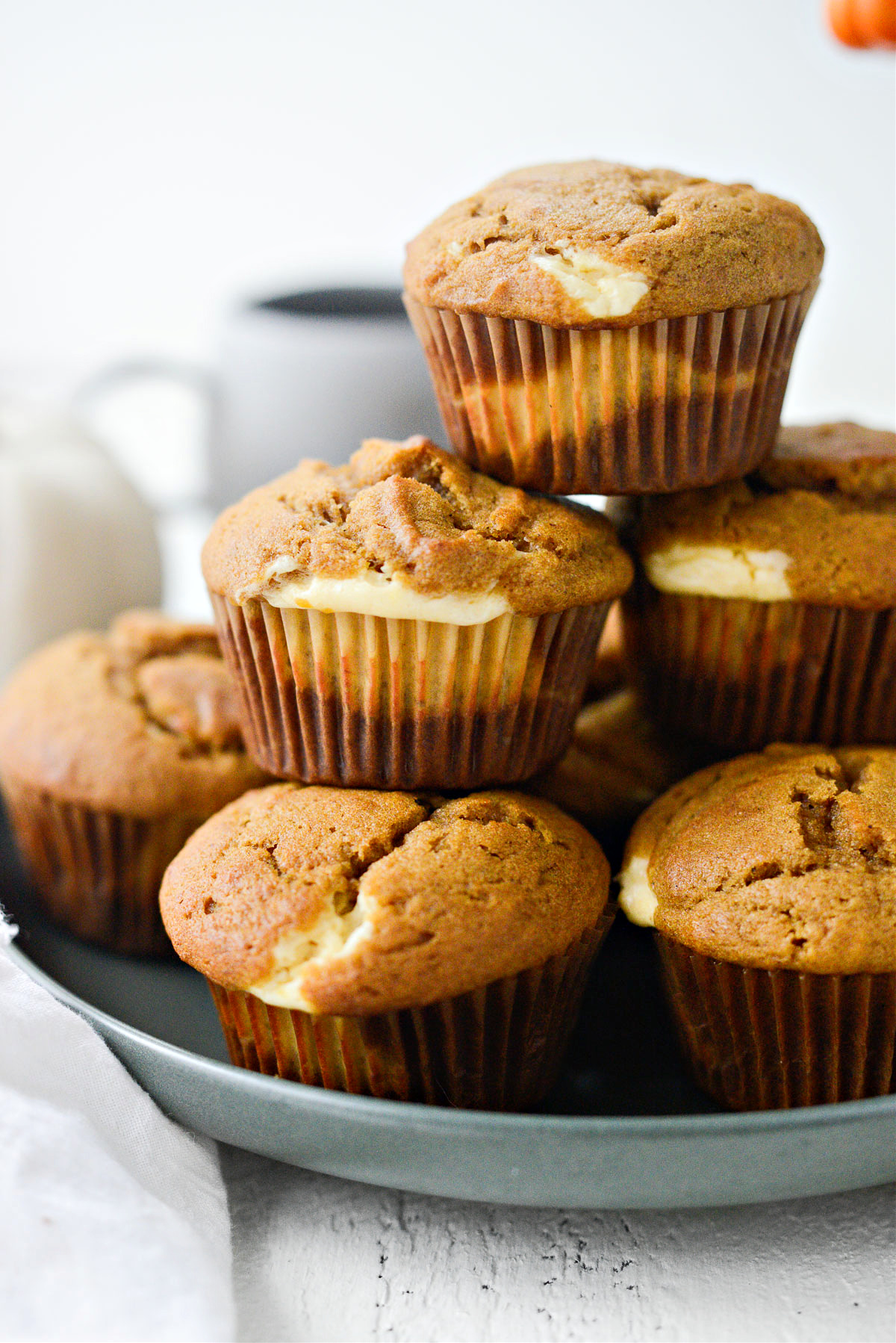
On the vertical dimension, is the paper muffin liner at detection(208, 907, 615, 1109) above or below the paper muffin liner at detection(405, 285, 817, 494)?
below

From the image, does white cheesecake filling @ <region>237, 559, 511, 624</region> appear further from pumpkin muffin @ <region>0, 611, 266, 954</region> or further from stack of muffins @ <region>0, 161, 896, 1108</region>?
pumpkin muffin @ <region>0, 611, 266, 954</region>

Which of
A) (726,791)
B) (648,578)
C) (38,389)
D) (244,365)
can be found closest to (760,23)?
(244,365)

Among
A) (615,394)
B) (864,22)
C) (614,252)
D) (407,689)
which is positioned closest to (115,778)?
(407,689)

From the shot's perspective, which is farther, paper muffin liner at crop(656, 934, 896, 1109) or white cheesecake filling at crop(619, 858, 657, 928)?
white cheesecake filling at crop(619, 858, 657, 928)

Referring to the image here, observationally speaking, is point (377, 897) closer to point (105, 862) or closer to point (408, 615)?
point (408, 615)

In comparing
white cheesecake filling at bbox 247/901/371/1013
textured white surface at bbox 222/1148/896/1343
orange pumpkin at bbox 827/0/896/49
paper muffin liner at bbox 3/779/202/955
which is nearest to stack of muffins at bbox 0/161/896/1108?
white cheesecake filling at bbox 247/901/371/1013

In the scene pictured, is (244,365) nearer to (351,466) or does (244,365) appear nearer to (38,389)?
(38,389)

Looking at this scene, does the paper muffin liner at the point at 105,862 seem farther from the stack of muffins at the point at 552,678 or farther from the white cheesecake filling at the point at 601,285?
the white cheesecake filling at the point at 601,285
